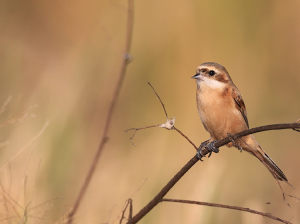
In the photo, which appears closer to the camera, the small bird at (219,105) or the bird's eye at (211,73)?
the small bird at (219,105)

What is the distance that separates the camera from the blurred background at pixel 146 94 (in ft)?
8.34

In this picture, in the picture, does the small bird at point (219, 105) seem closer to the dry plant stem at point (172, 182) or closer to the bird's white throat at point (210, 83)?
the bird's white throat at point (210, 83)

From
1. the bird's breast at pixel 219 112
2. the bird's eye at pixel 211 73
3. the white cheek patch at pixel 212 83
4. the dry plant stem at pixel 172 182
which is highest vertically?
the bird's eye at pixel 211 73

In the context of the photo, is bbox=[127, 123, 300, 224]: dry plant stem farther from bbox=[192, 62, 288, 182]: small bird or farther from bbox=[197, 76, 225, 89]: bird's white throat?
bbox=[197, 76, 225, 89]: bird's white throat

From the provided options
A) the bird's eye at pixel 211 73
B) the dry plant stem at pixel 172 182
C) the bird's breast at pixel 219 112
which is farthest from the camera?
the bird's eye at pixel 211 73

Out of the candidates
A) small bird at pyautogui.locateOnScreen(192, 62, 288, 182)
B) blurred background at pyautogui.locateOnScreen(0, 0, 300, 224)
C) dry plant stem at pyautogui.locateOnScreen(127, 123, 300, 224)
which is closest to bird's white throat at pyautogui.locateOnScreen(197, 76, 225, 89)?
small bird at pyautogui.locateOnScreen(192, 62, 288, 182)

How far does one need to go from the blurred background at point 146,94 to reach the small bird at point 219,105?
22cm

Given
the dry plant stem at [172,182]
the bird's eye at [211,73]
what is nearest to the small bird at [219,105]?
the bird's eye at [211,73]

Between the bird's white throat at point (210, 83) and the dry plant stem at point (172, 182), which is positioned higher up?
the bird's white throat at point (210, 83)

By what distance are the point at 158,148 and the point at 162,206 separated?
0.69 metres

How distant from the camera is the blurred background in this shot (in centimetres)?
254

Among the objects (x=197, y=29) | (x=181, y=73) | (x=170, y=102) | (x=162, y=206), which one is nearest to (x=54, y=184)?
(x=162, y=206)

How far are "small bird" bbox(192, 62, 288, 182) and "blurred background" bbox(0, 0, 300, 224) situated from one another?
222mm

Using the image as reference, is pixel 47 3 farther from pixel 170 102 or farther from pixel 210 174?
pixel 210 174
